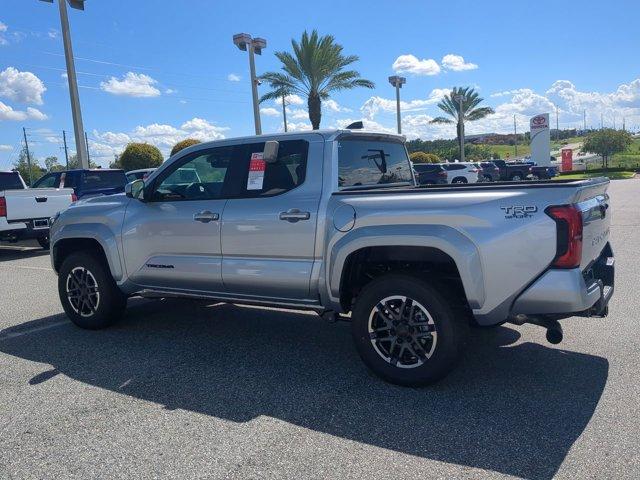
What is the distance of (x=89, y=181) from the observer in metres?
14.6

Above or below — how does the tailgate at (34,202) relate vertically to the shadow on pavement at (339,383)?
above

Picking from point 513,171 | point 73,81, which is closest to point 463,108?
point 513,171

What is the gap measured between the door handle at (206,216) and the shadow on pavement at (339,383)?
3.90ft

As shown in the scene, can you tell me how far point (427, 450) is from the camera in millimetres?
3191

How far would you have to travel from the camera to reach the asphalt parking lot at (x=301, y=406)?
309 centimetres

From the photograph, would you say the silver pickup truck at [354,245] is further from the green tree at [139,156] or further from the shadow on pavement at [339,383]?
the green tree at [139,156]

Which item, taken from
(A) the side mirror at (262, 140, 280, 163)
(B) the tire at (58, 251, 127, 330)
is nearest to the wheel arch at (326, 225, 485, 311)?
(A) the side mirror at (262, 140, 280, 163)

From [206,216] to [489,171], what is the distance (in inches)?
1264

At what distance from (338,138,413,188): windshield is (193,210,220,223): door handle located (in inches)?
45.5

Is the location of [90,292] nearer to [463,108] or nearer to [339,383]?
[339,383]

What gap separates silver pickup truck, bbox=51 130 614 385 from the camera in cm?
362

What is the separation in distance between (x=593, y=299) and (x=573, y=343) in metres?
1.36

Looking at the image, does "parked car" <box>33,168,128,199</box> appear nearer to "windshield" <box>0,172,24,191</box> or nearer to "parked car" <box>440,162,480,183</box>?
"windshield" <box>0,172,24,191</box>

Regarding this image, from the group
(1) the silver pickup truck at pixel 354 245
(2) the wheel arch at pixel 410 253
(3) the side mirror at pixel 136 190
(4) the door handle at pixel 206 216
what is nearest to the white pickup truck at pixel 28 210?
(1) the silver pickup truck at pixel 354 245
